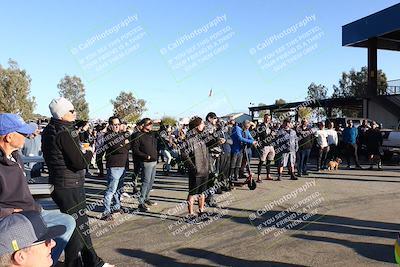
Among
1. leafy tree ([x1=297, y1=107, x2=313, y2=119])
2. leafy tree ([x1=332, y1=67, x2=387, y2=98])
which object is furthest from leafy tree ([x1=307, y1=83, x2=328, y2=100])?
leafy tree ([x1=297, y1=107, x2=313, y2=119])

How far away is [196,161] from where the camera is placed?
7227mm

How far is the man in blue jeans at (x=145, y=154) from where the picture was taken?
27.1 ft

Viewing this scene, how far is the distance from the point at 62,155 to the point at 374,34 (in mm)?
28274

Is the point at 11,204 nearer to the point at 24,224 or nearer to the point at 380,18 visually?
the point at 24,224

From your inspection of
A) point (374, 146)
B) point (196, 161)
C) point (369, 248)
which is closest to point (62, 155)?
point (196, 161)

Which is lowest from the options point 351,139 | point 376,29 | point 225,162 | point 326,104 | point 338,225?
point 338,225

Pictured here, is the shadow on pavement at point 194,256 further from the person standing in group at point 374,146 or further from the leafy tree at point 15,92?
the leafy tree at point 15,92

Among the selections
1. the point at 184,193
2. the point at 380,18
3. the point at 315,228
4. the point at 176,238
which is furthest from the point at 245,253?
the point at 380,18

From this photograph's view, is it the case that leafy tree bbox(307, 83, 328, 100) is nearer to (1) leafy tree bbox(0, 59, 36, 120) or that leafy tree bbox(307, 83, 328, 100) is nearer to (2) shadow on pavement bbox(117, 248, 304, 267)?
(1) leafy tree bbox(0, 59, 36, 120)

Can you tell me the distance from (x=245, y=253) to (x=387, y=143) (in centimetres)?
1354

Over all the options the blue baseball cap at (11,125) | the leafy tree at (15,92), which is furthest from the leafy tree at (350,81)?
the blue baseball cap at (11,125)

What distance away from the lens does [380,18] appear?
27.7 m

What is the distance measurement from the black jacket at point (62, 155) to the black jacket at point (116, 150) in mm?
3097

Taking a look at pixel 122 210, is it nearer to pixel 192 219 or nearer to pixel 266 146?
pixel 192 219
